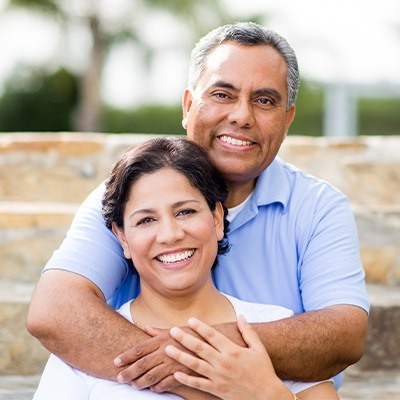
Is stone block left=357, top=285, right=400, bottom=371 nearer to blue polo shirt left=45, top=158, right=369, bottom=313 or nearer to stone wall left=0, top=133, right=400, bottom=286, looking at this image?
blue polo shirt left=45, top=158, right=369, bottom=313

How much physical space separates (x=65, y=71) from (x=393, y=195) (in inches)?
549

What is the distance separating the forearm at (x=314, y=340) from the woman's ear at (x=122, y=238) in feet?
1.14

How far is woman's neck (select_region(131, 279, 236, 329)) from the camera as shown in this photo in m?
2.55

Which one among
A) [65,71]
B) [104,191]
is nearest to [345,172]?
[104,191]

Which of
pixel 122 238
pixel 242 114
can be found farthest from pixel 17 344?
pixel 242 114

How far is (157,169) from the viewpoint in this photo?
248 centimetres

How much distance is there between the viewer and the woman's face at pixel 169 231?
2.41 m

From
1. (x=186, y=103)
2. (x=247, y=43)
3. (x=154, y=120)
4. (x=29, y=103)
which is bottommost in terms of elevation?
(x=154, y=120)

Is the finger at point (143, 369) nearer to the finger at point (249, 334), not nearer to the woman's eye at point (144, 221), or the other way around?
the finger at point (249, 334)

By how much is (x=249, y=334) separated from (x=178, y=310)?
0.26 m

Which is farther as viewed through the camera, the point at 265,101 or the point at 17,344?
the point at 17,344

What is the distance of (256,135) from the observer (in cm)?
285

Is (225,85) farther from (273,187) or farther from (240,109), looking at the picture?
(273,187)

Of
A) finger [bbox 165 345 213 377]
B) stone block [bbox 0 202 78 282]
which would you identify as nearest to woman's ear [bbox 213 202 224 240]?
finger [bbox 165 345 213 377]
